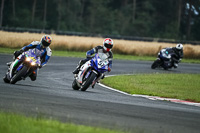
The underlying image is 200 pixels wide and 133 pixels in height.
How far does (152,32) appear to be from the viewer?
83.0 metres

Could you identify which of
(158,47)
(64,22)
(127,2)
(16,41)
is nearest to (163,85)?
(16,41)

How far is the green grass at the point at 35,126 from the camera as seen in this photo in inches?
234

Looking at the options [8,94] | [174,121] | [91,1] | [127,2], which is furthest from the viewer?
[127,2]

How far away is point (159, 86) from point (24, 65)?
6213 millimetres

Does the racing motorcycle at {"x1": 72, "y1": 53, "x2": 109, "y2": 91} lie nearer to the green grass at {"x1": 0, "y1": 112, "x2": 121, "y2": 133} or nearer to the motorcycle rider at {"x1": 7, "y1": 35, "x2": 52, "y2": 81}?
the motorcycle rider at {"x1": 7, "y1": 35, "x2": 52, "y2": 81}

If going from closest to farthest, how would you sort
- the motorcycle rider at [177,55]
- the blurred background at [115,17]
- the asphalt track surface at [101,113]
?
the asphalt track surface at [101,113], the motorcycle rider at [177,55], the blurred background at [115,17]

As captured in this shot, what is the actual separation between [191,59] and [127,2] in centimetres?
5271

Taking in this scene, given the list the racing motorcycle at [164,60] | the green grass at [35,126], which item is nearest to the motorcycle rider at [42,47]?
the green grass at [35,126]

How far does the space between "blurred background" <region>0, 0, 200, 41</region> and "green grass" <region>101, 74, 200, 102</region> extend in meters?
53.0

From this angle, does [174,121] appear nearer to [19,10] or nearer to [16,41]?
[16,41]

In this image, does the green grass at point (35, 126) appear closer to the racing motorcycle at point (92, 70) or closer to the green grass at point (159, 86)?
the racing motorcycle at point (92, 70)

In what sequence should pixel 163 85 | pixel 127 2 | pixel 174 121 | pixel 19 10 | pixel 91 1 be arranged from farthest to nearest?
1. pixel 127 2
2. pixel 91 1
3. pixel 19 10
4. pixel 163 85
5. pixel 174 121

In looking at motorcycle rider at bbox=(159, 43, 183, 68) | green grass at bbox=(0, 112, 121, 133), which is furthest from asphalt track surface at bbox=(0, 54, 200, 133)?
motorcycle rider at bbox=(159, 43, 183, 68)

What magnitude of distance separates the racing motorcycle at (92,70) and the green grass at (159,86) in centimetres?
213
